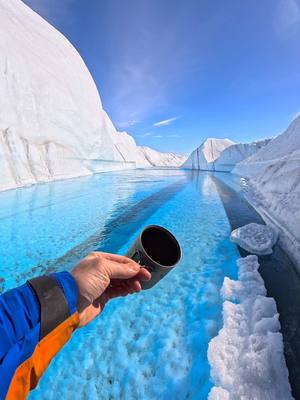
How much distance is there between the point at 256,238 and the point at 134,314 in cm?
333

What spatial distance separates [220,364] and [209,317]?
30.4 inches

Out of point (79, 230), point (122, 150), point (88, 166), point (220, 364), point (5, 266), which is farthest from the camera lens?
point (122, 150)

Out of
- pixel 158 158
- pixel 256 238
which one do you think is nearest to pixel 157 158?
pixel 158 158

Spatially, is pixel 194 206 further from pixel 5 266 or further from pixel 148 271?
pixel 148 271

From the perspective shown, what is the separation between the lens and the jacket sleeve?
74 centimetres

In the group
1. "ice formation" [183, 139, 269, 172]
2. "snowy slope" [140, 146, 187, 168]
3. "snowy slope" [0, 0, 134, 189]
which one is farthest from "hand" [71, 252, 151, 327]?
"snowy slope" [140, 146, 187, 168]

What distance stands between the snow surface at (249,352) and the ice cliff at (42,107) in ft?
53.3

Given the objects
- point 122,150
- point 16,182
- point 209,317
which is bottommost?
point 209,317

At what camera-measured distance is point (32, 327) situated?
2.67 ft

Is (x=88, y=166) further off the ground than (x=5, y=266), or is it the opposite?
(x=88, y=166)

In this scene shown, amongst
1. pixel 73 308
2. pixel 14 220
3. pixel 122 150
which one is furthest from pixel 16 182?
pixel 122 150

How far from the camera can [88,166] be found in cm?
3014

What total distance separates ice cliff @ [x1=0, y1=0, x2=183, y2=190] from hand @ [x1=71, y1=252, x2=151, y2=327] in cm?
1670

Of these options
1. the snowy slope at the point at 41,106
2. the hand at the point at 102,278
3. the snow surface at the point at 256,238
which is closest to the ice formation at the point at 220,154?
the snowy slope at the point at 41,106
